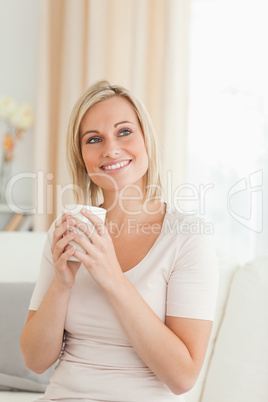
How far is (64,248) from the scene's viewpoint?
122 cm

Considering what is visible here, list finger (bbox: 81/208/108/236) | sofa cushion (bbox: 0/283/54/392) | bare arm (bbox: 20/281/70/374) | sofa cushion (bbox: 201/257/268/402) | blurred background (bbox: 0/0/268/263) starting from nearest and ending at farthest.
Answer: finger (bbox: 81/208/108/236)
bare arm (bbox: 20/281/70/374)
sofa cushion (bbox: 201/257/268/402)
sofa cushion (bbox: 0/283/54/392)
blurred background (bbox: 0/0/268/263)

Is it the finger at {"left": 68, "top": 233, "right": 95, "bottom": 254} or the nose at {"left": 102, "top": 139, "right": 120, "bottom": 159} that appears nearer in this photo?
the finger at {"left": 68, "top": 233, "right": 95, "bottom": 254}

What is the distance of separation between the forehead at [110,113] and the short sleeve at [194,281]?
394 millimetres

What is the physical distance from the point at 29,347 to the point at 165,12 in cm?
220

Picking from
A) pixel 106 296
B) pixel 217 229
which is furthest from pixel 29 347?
pixel 217 229

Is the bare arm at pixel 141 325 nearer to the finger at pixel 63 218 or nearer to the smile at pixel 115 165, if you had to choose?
the finger at pixel 63 218

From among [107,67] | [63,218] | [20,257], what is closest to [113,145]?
[63,218]

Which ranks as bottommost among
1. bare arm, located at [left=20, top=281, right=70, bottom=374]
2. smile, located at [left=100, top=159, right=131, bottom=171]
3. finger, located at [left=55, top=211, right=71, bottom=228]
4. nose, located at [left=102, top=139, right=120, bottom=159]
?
bare arm, located at [left=20, top=281, right=70, bottom=374]

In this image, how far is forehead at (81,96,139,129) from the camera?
4.94 feet

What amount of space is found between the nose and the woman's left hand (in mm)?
289

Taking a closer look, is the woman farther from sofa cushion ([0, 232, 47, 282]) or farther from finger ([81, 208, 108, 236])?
sofa cushion ([0, 232, 47, 282])

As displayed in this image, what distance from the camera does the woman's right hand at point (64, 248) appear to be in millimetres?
1195

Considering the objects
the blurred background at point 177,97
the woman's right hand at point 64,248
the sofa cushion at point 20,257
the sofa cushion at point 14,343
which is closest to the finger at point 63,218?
the woman's right hand at point 64,248

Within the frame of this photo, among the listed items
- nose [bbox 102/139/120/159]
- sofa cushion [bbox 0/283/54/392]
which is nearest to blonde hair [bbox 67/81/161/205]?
nose [bbox 102/139/120/159]
